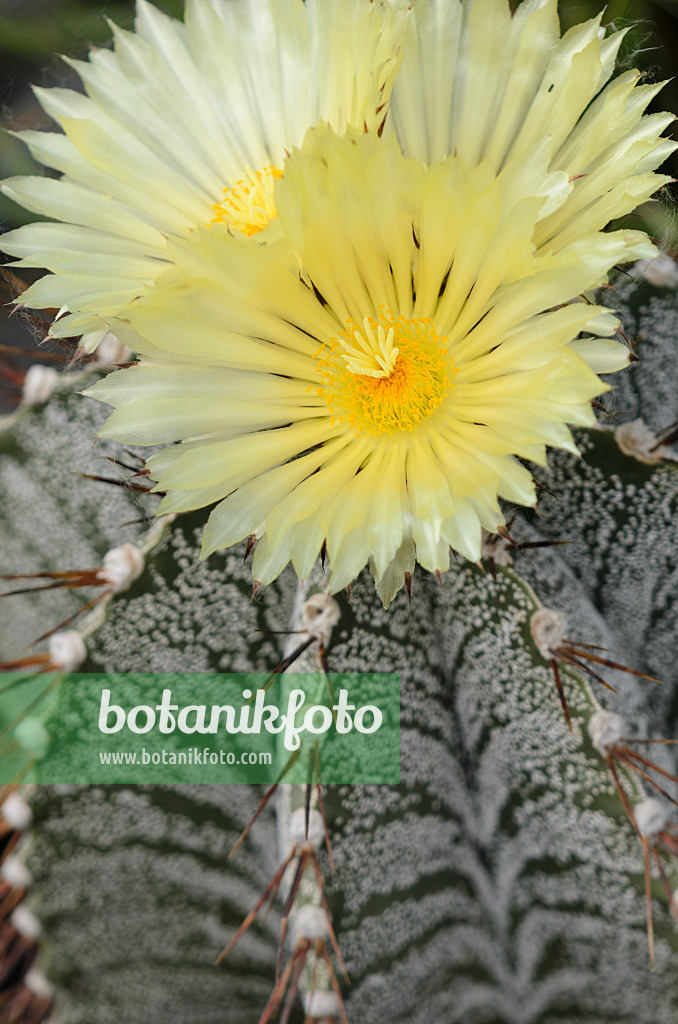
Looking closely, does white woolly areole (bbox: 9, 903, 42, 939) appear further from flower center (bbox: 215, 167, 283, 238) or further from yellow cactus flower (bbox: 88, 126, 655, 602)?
flower center (bbox: 215, 167, 283, 238)

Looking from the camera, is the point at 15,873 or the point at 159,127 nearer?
the point at 159,127

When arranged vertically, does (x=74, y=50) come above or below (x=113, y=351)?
above

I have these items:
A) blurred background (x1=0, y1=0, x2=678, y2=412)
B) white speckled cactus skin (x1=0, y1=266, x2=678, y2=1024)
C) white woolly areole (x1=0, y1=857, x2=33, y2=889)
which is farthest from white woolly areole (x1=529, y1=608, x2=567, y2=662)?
white woolly areole (x1=0, y1=857, x2=33, y2=889)

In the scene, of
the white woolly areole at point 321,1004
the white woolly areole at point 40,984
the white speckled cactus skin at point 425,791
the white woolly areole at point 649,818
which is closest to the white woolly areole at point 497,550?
the white speckled cactus skin at point 425,791

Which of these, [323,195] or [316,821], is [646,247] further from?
[316,821]

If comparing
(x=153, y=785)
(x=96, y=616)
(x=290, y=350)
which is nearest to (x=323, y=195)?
(x=290, y=350)

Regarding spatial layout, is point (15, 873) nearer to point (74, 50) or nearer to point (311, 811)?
point (311, 811)

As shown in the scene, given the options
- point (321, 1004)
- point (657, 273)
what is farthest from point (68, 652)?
point (657, 273)
